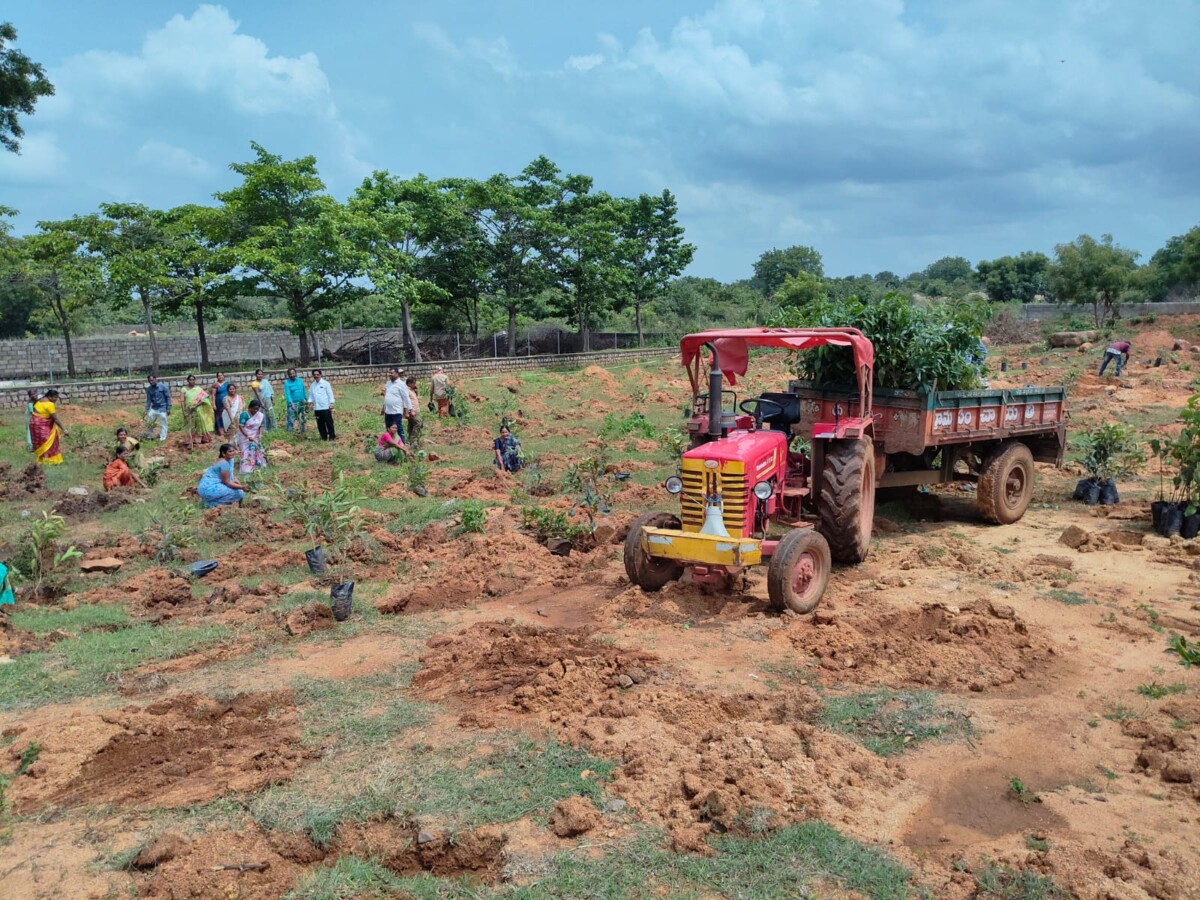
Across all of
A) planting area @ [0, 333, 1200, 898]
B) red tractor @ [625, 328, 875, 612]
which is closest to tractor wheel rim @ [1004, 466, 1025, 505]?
planting area @ [0, 333, 1200, 898]

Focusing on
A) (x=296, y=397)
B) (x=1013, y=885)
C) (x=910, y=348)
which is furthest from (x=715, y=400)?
(x=296, y=397)

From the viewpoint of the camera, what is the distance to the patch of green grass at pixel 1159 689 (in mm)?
5889

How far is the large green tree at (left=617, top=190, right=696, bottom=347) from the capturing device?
3903 cm

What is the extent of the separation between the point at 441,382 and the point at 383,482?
656 centimetres

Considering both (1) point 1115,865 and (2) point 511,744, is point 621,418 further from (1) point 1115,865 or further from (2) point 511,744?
(1) point 1115,865

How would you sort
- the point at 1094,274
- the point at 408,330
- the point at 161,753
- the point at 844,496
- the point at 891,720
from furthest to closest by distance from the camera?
the point at 1094,274
the point at 408,330
the point at 844,496
the point at 891,720
the point at 161,753

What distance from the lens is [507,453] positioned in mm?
14242

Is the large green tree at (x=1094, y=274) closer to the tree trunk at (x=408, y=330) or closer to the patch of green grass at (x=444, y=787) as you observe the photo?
the tree trunk at (x=408, y=330)

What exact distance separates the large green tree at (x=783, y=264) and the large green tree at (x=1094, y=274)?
1167 inches

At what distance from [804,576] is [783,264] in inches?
2703

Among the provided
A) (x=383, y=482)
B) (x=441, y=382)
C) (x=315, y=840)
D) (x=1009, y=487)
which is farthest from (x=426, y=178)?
(x=315, y=840)

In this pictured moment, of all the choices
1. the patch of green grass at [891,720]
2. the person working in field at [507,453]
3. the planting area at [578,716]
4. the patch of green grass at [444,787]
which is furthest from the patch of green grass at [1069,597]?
the person working in field at [507,453]

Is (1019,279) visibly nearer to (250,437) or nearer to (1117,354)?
(1117,354)

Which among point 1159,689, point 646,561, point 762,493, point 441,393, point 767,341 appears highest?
point 767,341
